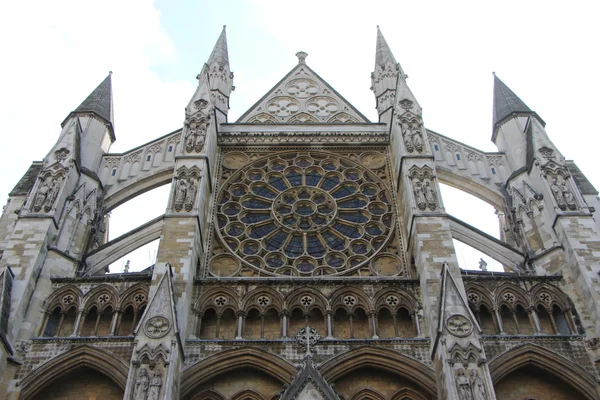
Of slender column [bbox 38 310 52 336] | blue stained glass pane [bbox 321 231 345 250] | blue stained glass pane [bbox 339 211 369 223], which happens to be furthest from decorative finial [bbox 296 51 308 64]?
slender column [bbox 38 310 52 336]

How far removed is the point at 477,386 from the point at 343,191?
7576 mm

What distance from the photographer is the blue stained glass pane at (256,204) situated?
56.1ft

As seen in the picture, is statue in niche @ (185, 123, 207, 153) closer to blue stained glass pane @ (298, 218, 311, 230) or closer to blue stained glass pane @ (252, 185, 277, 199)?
blue stained glass pane @ (252, 185, 277, 199)

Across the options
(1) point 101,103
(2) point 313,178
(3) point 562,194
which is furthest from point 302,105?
(3) point 562,194

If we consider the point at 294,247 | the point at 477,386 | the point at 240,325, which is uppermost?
the point at 294,247

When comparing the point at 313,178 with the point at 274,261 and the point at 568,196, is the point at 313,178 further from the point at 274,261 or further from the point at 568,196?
the point at 568,196

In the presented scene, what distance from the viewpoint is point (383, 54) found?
22234 millimetres

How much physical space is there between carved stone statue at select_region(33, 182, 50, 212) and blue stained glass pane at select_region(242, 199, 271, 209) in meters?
4.98

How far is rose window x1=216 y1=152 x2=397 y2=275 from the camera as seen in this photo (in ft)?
51.4

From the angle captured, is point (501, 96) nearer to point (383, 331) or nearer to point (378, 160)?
point (378, 160)

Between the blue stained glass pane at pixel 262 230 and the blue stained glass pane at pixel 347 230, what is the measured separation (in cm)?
166

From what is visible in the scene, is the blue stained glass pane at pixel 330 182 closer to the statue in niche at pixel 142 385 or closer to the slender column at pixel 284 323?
the slender column at pixel 284 323

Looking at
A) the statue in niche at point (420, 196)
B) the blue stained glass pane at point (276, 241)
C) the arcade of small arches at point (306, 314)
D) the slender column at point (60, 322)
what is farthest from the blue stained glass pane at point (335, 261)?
the slender column at point (60, 322)

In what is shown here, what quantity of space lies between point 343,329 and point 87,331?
5.49 metres
